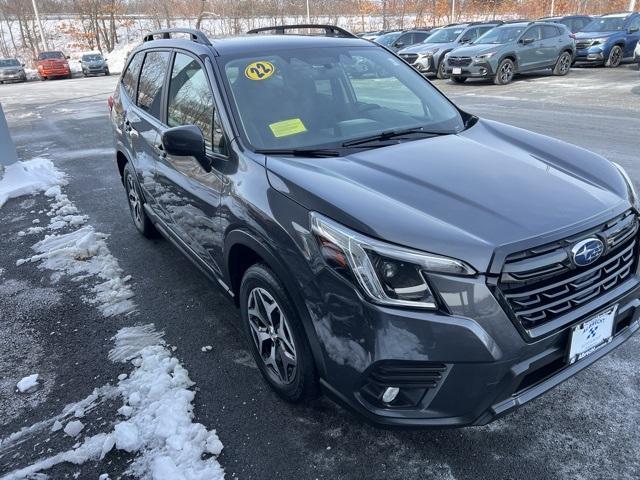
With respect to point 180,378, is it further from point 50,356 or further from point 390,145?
point 390,145

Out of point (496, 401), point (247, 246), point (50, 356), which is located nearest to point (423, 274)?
point (496, 401)

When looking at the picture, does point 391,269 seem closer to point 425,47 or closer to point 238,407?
point 238,407

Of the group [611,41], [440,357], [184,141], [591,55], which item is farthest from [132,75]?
[611,41]

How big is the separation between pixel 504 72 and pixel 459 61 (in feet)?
4.74

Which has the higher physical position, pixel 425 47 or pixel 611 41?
pixel 425 47

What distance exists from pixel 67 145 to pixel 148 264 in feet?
23.5

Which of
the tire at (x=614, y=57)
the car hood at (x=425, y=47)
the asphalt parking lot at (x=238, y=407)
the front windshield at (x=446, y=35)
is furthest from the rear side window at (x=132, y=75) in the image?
the tire at (x=614, y=57)

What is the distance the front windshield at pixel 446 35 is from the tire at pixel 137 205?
16725 millimetres

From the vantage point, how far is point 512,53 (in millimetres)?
15109

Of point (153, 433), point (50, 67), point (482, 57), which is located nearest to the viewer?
point (153, 433)

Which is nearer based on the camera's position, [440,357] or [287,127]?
[440,357]

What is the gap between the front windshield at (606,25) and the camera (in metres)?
17.3

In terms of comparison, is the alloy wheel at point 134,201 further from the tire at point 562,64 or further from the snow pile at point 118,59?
the snow pile at point 118,59

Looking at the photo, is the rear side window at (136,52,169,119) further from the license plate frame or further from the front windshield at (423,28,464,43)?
the front windshield at (423,28,464,43)
